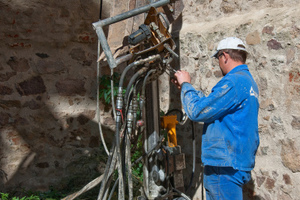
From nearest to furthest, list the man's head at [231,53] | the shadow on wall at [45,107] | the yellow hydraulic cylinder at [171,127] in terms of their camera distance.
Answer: the man's head at [231,53], the yellow hydraulic cylinder at [171,127], the shadow on wall at [45,107]

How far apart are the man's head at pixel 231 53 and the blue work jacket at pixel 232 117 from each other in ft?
0.25

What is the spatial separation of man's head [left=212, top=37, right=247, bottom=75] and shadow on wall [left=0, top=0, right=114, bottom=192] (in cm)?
212

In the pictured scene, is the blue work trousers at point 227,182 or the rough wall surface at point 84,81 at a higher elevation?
the rough wall surface at point 84,81

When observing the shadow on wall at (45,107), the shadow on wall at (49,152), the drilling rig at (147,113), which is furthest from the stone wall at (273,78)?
the shadow on wall at (49,152)

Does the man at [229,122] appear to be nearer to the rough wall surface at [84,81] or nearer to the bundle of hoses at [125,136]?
the bundle of hoses at [125,136]

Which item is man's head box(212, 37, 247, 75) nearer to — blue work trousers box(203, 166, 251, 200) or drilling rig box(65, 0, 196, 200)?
drilling rig box(65, 0, 196, 200)

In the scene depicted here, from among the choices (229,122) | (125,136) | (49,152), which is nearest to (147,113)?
(125,136)

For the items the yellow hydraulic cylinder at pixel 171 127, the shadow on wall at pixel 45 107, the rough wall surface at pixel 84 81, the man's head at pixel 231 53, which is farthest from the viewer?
the shadow on wall at pixel 45 107

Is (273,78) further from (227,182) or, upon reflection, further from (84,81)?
(84,81)

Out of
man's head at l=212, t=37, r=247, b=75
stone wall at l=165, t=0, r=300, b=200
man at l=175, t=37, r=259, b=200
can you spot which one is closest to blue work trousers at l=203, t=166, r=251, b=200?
man at l=175, t=37, r=259, b=200

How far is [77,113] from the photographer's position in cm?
386

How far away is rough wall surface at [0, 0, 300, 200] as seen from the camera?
8.24 ft

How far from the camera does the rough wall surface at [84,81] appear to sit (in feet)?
8.24

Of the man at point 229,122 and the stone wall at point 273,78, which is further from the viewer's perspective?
the stone wall at point 273,78
